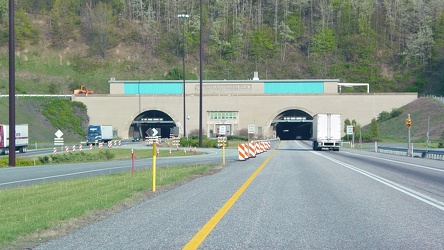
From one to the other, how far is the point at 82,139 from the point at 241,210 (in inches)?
3225

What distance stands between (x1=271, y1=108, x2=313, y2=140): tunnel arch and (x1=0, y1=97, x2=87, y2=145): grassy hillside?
30657 millimetres

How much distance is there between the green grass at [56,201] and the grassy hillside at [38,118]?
61614 millimetres

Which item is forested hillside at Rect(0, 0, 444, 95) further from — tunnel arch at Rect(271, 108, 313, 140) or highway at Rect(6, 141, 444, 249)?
highway at Rect(6, 141, 444, 249)

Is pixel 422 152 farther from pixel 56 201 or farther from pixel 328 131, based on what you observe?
pixel 56 201

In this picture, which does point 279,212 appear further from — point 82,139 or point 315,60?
point 315,60

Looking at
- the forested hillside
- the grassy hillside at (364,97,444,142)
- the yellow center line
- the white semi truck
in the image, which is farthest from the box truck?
the yellow center line

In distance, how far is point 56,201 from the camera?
51.2ft

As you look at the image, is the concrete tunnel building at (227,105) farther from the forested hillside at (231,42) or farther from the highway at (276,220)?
the highway at (276,220)

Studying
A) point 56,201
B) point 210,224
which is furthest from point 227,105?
point 210,224

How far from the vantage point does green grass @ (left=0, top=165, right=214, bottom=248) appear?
11430mm

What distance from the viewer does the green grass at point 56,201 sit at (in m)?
11.4

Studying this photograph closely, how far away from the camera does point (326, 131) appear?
5731cm

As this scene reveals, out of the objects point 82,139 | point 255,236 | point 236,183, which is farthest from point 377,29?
point 255,236

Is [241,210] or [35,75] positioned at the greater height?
[35,75]
